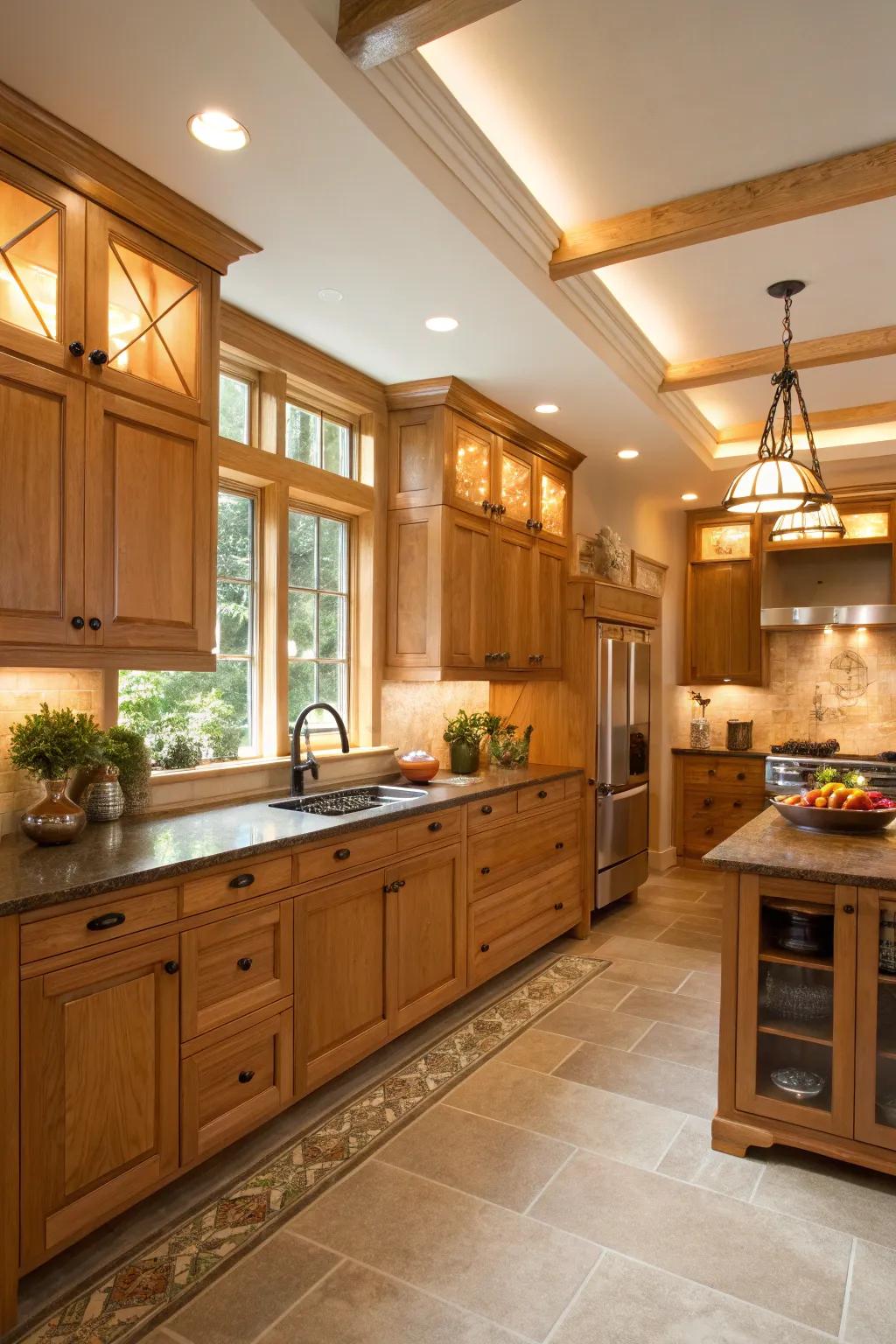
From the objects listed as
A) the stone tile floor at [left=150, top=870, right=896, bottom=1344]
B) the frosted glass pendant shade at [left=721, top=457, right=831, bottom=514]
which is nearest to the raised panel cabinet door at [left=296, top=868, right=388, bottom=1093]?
the stone tile floor at [left=150, top=870, right=896, bottom=1344]

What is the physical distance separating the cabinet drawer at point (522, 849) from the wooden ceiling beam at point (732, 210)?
2278 mm

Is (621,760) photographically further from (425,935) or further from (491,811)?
(425,935)

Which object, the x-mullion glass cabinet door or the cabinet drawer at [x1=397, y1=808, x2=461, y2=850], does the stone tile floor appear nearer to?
the x-mullion glass cabinet door

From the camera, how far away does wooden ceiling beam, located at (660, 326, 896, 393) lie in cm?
386

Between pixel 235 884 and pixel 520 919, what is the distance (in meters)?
1.98

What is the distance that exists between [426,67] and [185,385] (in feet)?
3.50

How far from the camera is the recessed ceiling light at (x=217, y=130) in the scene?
2.07 metres

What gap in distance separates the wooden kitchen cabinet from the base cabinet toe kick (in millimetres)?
3739

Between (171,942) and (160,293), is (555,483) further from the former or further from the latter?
(171,942)

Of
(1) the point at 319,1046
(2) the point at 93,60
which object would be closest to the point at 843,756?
(1) the point at 319,1046

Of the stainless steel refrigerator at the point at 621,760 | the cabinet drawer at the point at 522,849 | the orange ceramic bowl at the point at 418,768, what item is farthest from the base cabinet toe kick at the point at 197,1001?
the stainless steel refrigerator at the point at 621,760

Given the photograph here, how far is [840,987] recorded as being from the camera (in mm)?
2436

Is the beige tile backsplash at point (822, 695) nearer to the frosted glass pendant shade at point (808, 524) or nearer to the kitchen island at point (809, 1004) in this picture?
the frosted glass pendant shade at point (808, 524)

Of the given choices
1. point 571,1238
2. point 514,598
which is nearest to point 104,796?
point 571,1238
